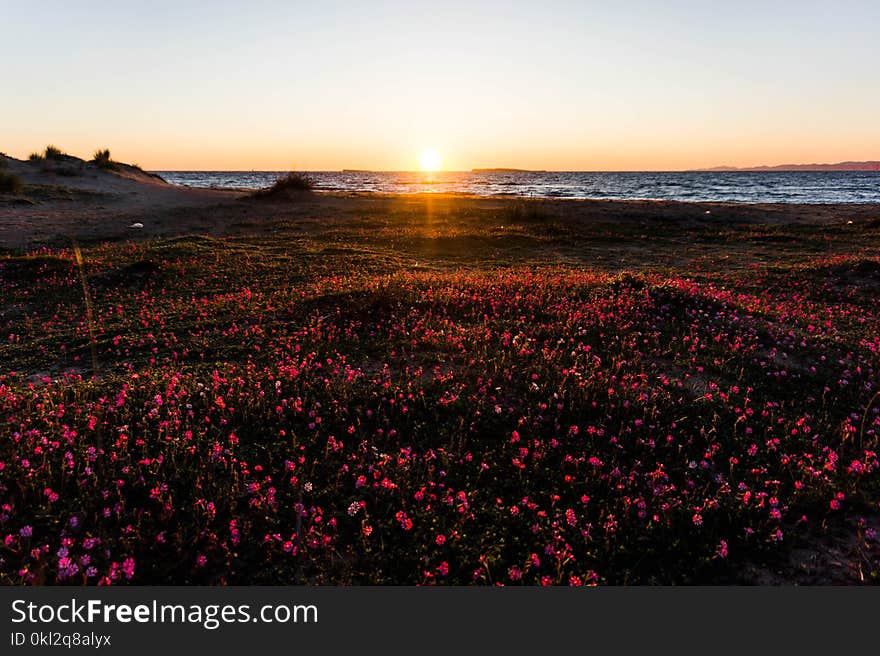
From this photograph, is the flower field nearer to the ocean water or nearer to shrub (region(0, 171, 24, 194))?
shrub (region(0, 171, 24, 194))

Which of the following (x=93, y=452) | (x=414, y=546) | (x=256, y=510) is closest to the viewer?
(x=414, y=546)

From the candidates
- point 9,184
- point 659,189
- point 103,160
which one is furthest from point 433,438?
point 659,189

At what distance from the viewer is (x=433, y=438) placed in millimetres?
6926

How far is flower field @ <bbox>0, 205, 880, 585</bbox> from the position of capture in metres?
4.93

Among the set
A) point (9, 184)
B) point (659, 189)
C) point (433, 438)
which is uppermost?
point (659, 189)

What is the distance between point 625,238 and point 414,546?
27676mm

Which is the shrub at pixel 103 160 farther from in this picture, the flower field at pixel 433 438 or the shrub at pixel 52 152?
the flower field at pixel 433 438

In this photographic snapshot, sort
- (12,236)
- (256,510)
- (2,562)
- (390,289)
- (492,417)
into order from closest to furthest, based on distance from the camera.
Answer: (2,562) → (256,510) → (492,417) → (390,289) → (12,236)

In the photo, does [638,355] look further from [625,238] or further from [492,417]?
[625,238]

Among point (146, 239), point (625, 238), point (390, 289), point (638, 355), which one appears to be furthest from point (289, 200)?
point (638, 355)

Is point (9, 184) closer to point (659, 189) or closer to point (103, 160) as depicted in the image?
point (103, 160)

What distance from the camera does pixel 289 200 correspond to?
150 ft

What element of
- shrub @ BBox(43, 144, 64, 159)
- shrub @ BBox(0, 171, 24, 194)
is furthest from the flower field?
shrub @ BBox(43, 144, 64, 159)

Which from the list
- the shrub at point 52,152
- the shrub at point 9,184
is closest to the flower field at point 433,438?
the shrub at point 9,184
